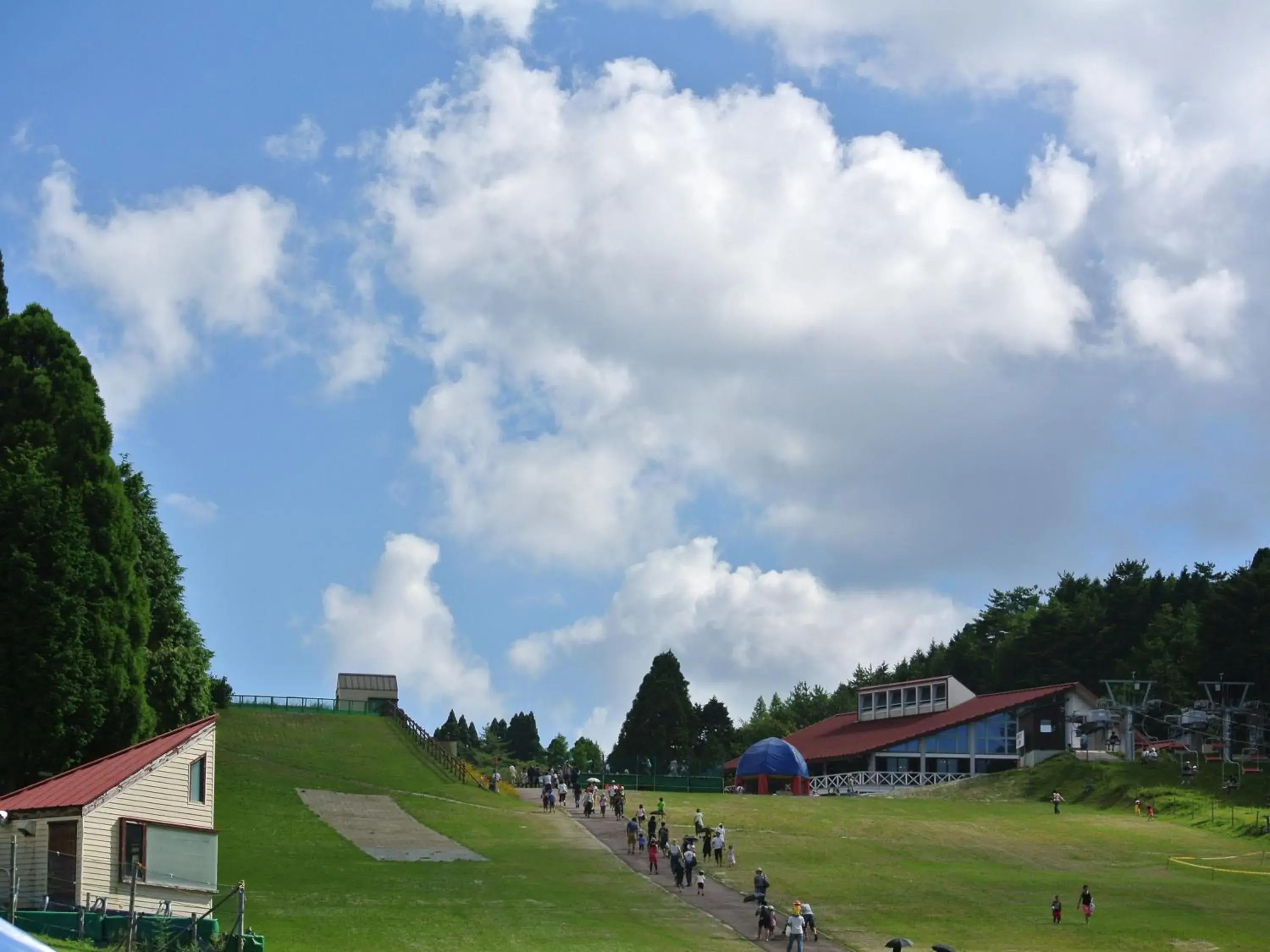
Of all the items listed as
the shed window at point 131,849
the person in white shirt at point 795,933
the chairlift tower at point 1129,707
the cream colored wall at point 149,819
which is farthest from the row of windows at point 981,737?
the shed window at point 131,849

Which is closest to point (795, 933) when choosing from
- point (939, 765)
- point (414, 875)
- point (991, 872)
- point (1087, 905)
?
point (1087, 905)

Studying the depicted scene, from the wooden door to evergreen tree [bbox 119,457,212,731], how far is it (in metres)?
25.3

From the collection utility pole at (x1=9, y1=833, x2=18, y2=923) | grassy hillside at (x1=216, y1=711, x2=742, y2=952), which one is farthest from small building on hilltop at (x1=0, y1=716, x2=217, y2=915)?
grassy hillside at (x1=216, y1=711, x2=742, y2=952)

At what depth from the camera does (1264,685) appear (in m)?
109

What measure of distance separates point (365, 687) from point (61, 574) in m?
66.7

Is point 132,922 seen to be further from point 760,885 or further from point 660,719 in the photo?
point 660,719

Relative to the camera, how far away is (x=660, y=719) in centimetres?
13575

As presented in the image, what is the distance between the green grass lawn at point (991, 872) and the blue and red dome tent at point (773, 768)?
31.1 feet

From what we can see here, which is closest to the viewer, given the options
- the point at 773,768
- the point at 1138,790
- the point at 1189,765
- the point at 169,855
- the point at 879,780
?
the point at 169,855

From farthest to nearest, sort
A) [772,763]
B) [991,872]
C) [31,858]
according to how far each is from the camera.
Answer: [772,763] < [991,872] < [31,858]

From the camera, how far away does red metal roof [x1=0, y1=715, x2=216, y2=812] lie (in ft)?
127

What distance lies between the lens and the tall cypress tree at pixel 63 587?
53.9m

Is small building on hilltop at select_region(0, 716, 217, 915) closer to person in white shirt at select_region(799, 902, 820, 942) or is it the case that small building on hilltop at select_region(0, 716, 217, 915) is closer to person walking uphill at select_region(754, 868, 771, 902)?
person in white shirt at select_region(799, 902, 820, 942)

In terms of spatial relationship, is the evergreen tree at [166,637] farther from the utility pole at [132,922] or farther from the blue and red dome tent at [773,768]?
the blue and red dome tent at [773,768]
